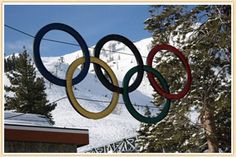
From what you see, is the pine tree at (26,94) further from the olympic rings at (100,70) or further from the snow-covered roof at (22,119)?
the olympic rings at (100,70)

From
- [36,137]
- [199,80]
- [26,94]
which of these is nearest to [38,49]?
[36,137]

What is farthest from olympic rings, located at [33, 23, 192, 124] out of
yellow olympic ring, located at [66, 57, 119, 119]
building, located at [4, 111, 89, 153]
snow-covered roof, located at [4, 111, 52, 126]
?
snow-covered roof, located at [4, 111, 52, 126]

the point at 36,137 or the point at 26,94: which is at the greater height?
the point at 26,94

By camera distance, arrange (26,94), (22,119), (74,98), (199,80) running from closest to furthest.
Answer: (74,98)
(22,119)
(199,80)
(26,94)

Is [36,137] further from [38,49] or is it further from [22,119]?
[38,49]

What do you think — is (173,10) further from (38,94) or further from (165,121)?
(38,94)

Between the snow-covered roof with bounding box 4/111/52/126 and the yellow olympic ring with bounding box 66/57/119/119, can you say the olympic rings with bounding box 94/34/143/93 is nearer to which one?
the yellow olympic ring with bounding box 66/57/119/119
